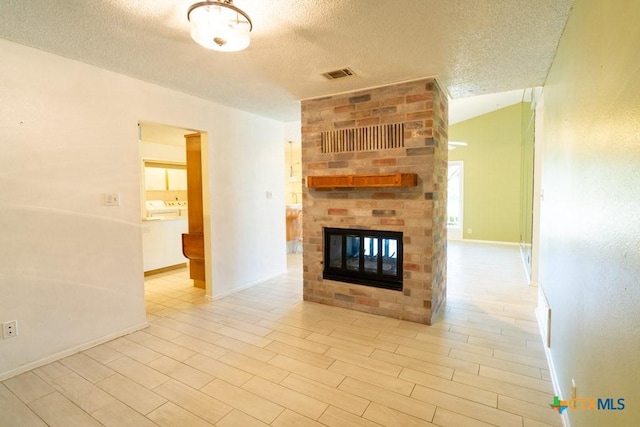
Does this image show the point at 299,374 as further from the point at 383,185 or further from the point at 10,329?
the point at 10,329

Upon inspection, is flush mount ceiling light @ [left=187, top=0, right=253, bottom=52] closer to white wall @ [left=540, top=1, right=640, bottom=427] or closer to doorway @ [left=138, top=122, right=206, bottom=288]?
white wall @ [left=540, top=1, right=640, bottom=427]

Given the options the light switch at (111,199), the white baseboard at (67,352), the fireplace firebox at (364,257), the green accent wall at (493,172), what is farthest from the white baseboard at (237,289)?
the green accent wall at (493,172)

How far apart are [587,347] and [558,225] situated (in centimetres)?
99

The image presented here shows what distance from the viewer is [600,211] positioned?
1177 mm

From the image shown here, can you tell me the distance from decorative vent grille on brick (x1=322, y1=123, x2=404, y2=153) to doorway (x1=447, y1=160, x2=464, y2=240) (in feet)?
17.4

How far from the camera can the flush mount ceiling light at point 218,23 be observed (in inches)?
64.5

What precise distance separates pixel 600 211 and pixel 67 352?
3.56 m

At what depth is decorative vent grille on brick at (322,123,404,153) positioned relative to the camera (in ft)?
9.98

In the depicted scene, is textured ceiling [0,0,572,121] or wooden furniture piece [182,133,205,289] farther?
wooden furniture piece [182,133,205,289]

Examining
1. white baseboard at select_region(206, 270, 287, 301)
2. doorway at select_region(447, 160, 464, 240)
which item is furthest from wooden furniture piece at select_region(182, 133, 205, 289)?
doorway at select_region(447, 160, 464, 240)

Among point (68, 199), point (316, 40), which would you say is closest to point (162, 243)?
point (68, 199)

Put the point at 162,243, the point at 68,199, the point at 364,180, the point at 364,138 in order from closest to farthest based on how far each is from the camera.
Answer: the point at 68,199
the point at 364,180
the point at 364,138
the point at 162,243

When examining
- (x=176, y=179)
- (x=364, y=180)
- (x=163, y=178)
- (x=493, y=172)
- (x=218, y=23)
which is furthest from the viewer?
(x=493, y=172)

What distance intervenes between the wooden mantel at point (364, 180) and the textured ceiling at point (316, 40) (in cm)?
91
